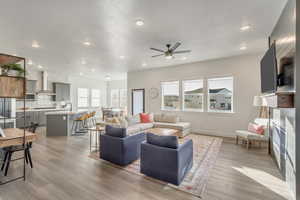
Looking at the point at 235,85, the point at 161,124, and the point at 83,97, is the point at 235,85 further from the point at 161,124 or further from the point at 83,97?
the point at 83,97

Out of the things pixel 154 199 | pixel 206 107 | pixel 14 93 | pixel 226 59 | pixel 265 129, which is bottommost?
pixel 154 199

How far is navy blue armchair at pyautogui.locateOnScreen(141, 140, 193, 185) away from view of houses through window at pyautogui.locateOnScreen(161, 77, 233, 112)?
378 cm

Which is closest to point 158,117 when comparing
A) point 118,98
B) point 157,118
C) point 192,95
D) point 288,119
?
point 157,118

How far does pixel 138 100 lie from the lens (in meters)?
8.27

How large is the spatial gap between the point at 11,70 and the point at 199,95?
6.00 metres

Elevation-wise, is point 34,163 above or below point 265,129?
below

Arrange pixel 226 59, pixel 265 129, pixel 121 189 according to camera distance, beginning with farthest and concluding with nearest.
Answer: pixel 226 59, pixel 265 129, pixel 121 189

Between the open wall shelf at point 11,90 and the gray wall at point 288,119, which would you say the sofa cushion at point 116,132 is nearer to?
the open wall shelf at point 11,90

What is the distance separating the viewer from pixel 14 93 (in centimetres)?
241

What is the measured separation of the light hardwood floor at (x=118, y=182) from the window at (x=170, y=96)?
3.70 meters

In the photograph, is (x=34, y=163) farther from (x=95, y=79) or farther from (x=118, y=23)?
(x=95, y=79)

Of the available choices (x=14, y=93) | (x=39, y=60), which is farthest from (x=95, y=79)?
(x=14, y=93)

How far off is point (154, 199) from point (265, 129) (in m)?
3.86

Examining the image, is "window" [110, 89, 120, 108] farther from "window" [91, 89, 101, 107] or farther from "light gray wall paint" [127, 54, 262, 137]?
"light gray wall paint" [127, 54, 262, 137]
